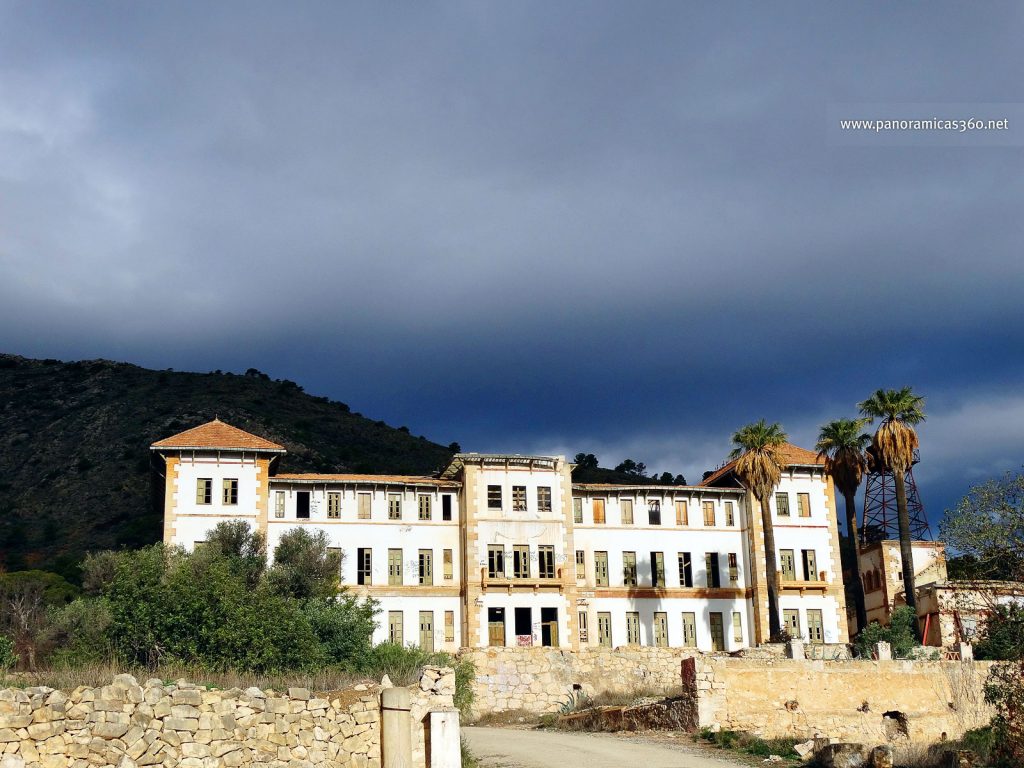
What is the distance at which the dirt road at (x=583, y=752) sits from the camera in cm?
2973

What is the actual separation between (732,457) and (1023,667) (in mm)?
34069

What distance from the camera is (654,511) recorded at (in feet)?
209

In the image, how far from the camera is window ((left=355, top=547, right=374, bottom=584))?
5791cm

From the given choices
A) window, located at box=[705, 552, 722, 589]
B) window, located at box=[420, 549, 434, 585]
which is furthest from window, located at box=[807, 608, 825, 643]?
window, located at box=[420, 549, 434, 585]

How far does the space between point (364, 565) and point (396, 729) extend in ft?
118

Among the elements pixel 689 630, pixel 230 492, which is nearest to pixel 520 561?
pixel 689 630

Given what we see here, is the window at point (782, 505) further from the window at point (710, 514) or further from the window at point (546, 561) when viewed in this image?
the window at point (546, 561)

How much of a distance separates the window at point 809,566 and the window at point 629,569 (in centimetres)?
1007

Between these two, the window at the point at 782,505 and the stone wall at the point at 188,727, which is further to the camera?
the window at the point at 782,505

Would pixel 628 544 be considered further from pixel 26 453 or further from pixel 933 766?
pixel 26 453

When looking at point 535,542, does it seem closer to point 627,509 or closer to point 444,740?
point 627,509

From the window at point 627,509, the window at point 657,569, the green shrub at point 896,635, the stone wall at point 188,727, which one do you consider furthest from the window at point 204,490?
the stone wall at point 188,727

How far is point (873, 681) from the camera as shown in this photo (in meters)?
40.5

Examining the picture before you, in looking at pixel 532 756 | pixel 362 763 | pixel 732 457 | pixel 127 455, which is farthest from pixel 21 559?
pixel 362 763
